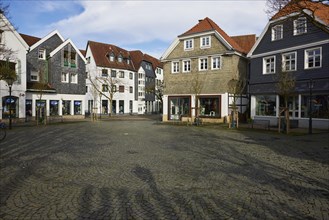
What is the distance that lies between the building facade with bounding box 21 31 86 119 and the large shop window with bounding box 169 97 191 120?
Result: 15.1 meters

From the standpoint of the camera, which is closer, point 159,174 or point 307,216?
point 307,216

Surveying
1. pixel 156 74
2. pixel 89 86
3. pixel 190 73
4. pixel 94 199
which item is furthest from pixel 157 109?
pixel 94 199

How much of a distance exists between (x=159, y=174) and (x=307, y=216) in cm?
405

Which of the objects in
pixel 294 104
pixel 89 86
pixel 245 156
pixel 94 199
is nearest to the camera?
pixel 94 199

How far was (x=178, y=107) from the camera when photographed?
3359 centimetres

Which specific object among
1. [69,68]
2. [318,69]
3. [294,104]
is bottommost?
[294,104]

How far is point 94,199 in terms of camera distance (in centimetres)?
578

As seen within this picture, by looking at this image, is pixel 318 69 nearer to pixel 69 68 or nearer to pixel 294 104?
pixel 294 104

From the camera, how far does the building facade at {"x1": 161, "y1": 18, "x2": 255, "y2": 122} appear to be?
2922 cm

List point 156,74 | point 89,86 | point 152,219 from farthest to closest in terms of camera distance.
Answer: point 156,74, point 89,86, point 152,219

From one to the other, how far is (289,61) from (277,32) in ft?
10.8

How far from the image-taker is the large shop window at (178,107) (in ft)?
107

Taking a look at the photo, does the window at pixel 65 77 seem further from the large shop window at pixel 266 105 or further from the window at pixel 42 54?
the large shop window at pixel 266 105

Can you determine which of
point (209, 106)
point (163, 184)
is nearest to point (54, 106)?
point (209, 106)
